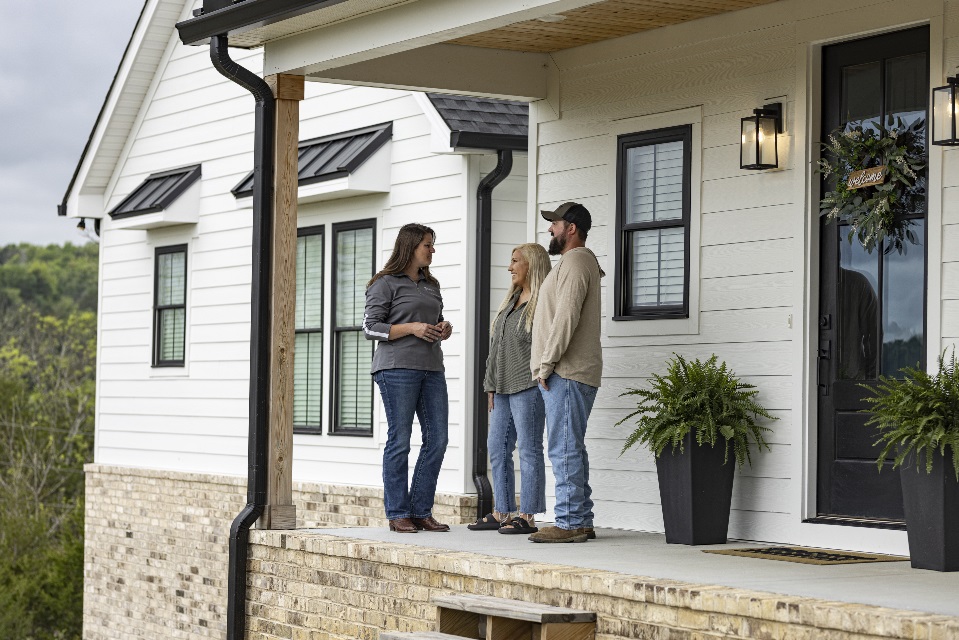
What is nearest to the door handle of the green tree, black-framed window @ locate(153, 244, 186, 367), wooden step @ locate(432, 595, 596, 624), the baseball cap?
the baseball cap

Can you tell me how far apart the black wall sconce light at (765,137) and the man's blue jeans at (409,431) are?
7.45 feet

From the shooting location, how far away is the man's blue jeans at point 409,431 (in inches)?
343

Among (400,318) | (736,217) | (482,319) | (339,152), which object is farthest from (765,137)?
(339,152)

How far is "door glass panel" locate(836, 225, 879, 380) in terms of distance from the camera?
7.95 metres

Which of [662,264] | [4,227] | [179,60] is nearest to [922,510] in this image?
[662,264]

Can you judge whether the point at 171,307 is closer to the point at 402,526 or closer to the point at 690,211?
the point at 402,526

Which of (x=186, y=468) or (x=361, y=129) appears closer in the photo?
(x=361, y=129)

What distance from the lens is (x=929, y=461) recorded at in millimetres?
6719

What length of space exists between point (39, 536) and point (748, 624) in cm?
2724

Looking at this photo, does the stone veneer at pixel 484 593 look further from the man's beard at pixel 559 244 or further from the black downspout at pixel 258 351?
the man's beard at pixel 559 244

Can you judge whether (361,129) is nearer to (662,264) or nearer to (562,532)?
(662,264)

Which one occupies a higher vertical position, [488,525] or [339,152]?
[339,152]

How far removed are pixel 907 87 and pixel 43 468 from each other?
2980 cm

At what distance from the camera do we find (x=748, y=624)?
18.7 ft
